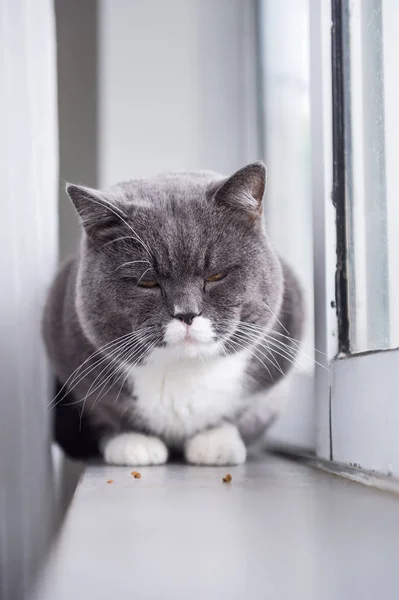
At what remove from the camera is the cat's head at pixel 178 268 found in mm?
1134

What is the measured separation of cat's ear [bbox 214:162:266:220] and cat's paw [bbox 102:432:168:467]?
0.44 meters

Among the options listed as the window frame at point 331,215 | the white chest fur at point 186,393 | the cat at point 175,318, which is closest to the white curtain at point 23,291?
the cat at point 175,318

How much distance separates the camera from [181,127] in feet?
7.13

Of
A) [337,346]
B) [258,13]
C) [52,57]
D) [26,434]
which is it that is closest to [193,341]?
[337,346]

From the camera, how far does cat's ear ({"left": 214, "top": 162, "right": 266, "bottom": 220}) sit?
1154 mm

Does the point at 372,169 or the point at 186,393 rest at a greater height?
the point at 372,169

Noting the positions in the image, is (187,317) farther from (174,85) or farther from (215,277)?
(174,85)

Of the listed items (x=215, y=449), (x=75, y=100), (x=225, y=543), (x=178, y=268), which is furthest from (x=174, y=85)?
(x=225, y=543)

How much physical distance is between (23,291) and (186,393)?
0.36 metres

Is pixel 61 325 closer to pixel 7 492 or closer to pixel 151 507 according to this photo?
pixel 7 492

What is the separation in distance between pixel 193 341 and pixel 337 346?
27cm

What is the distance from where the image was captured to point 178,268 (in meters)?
1.14

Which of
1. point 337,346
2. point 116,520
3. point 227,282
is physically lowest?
point 116,520

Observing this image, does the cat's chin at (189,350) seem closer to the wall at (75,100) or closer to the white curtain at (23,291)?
the white curtain at (23,291)
